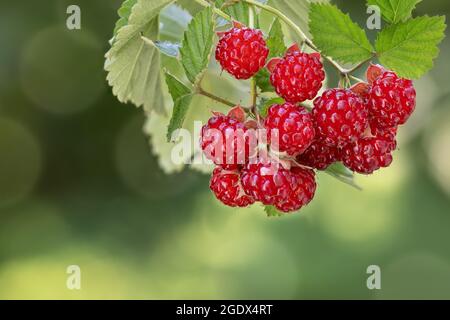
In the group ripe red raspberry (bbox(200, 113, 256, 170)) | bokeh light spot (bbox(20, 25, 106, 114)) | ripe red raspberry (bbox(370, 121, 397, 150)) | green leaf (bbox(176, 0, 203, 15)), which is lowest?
ripe red raspberry (bbox(200, 113, 256, 170))

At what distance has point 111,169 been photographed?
3.88 m

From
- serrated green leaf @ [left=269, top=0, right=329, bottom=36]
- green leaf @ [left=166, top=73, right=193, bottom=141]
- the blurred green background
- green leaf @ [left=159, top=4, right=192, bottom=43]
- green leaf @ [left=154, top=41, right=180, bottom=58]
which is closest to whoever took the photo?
green leaf @ [left=166, top=73, right=193, bottom=141]

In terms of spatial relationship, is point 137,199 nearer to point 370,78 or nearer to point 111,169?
point 111,169

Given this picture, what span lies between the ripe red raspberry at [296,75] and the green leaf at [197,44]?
0.09 m

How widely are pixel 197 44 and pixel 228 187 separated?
169 millimetres

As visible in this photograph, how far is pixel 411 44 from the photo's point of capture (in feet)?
2.51

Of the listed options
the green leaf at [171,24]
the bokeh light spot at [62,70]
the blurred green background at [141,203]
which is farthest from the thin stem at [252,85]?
the bokeh light spot at [62,70]

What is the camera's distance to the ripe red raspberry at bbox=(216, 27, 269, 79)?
732 mm

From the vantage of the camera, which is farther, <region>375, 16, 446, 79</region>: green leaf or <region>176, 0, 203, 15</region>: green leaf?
<region>176, 0, 203, 15</region>: green leaf

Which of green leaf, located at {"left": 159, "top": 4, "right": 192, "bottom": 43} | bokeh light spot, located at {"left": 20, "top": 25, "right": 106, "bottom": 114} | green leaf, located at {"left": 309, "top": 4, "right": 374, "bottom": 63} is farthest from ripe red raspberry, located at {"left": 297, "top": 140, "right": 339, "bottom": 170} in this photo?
bokeh light spot, located at {"left": 20, "top": 25, "right": 106, "bottom": 114}

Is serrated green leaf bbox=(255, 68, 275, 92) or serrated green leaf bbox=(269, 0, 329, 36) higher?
serrated green leaf bbox=(269, 0, 329, 36)

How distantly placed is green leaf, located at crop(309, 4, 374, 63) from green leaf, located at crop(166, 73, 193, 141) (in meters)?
0.16

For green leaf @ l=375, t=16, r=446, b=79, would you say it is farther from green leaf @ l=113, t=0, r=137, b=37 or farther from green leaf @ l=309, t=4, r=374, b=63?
green leaf @ l=113, t=0, r=137, b=37

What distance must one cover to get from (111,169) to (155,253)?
604 mm
